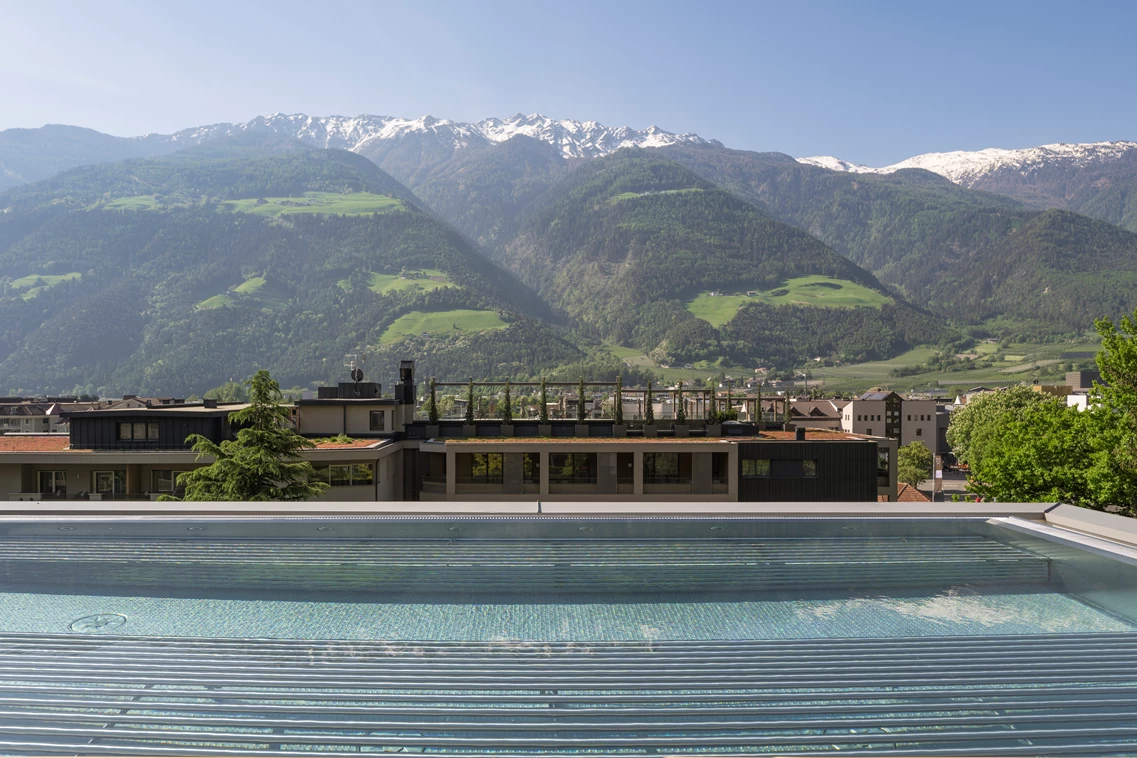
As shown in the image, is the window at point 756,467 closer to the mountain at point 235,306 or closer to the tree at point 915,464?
the tree at point 915,464

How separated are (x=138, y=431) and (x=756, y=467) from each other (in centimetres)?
1749

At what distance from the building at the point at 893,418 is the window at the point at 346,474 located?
6604 centimetres

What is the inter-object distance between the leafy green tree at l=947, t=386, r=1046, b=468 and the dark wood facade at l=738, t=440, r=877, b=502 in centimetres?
2909

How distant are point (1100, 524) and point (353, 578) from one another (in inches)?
264

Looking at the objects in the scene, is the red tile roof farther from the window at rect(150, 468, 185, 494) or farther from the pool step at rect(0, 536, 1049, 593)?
the pool step at rect(0, 536, 1049, 593)

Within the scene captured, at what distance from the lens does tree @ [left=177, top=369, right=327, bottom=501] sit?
47.6 feet

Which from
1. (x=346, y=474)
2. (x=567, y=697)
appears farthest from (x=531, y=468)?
(x=567, y=697)

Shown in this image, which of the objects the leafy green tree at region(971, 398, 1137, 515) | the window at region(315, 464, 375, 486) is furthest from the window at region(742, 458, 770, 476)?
the window at region(315, 464, 375, 486)

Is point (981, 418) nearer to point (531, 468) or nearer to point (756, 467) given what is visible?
point (756, 467)

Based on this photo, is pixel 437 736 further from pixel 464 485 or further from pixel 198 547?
pixel 464 485

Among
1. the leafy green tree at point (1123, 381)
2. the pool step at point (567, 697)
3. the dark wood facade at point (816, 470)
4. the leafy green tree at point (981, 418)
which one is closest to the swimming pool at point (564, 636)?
the pool step at point (567, 697)

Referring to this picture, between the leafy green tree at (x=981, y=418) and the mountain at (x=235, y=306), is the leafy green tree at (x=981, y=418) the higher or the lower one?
the lower one

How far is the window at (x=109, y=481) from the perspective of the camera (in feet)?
67.3

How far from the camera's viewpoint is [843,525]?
7.25 m
